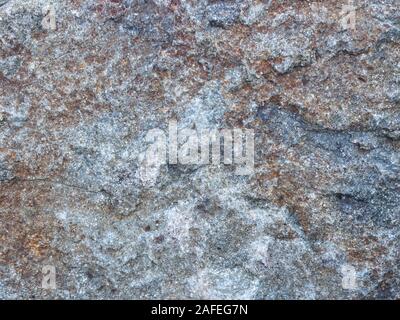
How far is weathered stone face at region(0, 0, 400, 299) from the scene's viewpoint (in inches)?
74.7

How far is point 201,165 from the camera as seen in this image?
1963 millimetres

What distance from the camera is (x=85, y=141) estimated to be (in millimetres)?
1971

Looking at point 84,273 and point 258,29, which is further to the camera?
point 84,273

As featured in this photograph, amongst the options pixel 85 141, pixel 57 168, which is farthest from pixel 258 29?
pixel 57 168

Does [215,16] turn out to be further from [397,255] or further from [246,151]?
[397,255]

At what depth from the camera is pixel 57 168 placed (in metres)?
1.99

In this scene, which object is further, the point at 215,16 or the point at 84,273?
the point at 84,273

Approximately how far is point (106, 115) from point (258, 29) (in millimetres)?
539

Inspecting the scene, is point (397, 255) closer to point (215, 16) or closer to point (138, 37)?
point (215, 16)

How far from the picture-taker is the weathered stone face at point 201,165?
1.90 m
